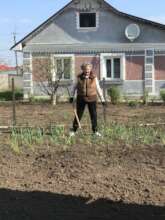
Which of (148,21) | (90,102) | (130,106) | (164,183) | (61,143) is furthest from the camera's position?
(148,21)

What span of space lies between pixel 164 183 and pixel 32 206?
1778 millimetres

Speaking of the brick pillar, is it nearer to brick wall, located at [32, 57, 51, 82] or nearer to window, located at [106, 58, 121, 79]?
window, located at [106, 58, 121, 79]

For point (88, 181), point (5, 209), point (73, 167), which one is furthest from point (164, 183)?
point (5, 209)

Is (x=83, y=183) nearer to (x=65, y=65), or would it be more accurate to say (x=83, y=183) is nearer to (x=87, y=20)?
(x=65, y=65)

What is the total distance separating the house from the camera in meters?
28.8

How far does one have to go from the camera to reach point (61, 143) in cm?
989

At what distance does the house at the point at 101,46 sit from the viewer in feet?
94.4

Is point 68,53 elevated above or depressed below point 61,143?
above

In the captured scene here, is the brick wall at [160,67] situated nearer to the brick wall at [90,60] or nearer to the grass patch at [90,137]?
the brick wall at [90,60]

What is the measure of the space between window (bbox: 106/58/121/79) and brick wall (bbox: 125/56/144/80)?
1.67 ft

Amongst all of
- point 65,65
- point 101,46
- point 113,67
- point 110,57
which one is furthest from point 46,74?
point 113,67

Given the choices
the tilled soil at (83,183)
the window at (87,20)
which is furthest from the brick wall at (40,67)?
the tilled soil at (83,183)

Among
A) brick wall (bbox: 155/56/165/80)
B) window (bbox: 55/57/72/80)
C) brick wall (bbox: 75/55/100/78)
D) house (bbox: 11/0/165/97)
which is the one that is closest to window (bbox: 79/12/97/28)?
house (bbox: 11/0/165/97)

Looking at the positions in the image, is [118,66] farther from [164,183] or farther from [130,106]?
[164,183]
